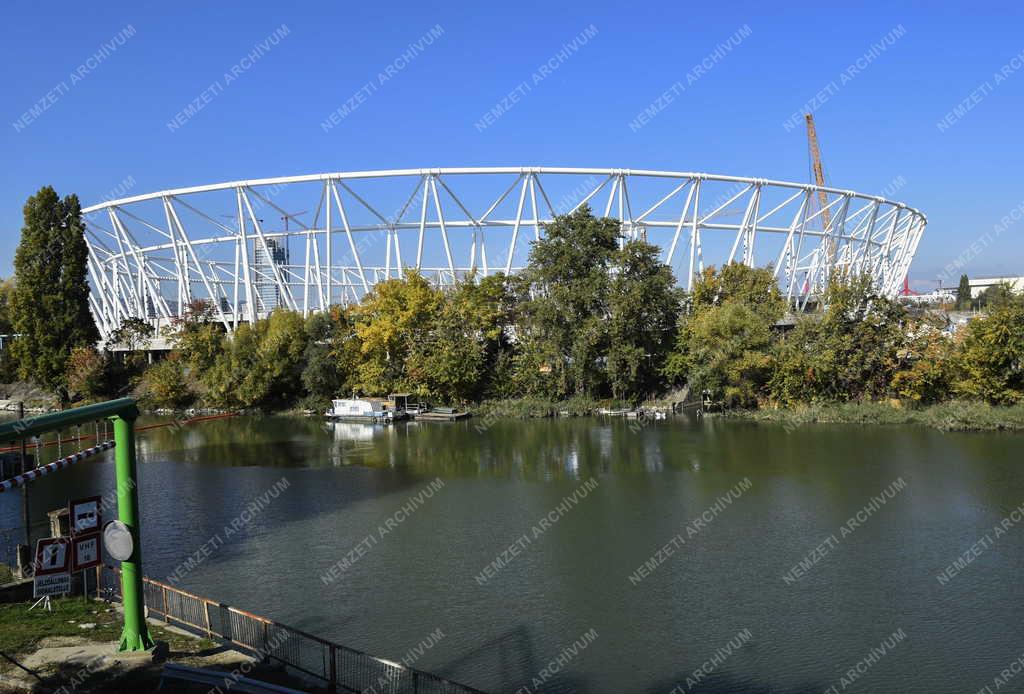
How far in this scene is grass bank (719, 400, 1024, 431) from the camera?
86.5 feet

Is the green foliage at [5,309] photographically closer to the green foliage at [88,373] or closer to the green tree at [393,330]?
the green foliage at [88,373]

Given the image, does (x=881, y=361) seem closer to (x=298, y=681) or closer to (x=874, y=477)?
(x=874, y=477)

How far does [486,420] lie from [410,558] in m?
21.7

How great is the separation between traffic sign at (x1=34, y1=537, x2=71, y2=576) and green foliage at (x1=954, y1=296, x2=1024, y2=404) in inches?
1186

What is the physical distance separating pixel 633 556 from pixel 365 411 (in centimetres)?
2495

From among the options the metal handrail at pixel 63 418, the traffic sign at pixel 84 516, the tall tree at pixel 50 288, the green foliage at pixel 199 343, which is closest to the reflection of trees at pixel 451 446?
the green foliage at pixel 199 343

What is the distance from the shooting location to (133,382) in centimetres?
4597

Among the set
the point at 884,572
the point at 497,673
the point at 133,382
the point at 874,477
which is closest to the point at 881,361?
the point at 874,477

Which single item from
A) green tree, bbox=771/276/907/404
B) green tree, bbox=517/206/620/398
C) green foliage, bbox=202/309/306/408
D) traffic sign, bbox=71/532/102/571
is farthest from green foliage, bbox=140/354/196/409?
traffic sign, bbox=71/532/102/571

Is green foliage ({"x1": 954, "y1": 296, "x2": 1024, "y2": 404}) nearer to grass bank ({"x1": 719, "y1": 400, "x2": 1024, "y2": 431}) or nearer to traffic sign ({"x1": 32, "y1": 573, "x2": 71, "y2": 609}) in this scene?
grass bank ({"x1": 719, "y1": 400, "x2": 1024, "y2": 431})

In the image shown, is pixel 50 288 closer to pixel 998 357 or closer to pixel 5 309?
A: pixel 5 309

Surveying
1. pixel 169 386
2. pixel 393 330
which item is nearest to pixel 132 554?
pixel 393 330

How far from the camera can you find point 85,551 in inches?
375

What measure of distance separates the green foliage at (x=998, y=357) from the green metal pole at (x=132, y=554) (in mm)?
29645
